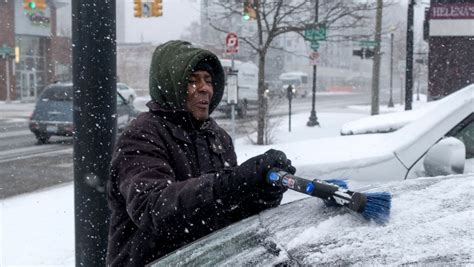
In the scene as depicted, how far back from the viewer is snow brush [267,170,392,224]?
144cm

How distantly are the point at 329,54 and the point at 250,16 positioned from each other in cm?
8313

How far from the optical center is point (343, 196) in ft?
4.98

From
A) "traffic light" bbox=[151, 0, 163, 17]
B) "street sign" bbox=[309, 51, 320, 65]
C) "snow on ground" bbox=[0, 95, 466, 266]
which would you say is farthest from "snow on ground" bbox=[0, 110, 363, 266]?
"street sign" bbox=[309, 51, 320, 65]

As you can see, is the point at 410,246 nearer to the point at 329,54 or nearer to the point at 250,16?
the point at 250,16

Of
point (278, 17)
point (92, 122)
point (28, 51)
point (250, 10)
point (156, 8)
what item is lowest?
point (92, 122)

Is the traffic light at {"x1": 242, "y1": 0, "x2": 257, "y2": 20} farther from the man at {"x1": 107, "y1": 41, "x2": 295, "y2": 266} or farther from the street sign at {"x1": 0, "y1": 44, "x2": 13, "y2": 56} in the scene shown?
the street sign at {"x1": 0, "y1": 44, "x2": 13, "y2": 56}

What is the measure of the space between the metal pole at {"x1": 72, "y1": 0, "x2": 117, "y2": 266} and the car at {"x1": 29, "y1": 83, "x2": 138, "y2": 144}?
12136 mm

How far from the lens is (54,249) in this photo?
5.34 m

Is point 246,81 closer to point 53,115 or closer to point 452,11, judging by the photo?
point 452,11

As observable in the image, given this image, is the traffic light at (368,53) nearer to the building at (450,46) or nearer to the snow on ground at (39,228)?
the building at (450,46)

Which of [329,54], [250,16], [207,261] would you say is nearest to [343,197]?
[207,261]

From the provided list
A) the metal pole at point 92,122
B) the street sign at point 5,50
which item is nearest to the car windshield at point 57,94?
the metal pole at point 92,122

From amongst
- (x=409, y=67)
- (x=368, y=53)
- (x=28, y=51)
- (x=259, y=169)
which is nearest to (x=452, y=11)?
(x=409, y=67)

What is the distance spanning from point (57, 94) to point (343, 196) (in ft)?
49.0
